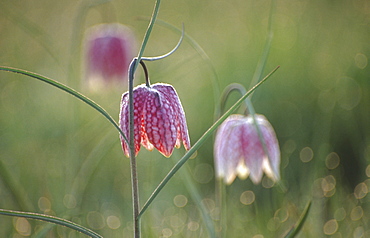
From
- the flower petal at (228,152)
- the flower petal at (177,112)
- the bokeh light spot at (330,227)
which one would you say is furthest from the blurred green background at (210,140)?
the flower petal at (177,112)

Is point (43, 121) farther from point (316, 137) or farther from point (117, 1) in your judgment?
point (117, 1)

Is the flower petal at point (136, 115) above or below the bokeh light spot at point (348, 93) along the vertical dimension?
below

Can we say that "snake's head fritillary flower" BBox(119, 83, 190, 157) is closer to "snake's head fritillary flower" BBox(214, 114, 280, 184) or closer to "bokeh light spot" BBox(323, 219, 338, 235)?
"snake's head fritillary flower" BBox(214, 114, 280, 184)

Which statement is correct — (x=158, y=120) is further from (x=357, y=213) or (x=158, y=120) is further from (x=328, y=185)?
(x=328, y=185)

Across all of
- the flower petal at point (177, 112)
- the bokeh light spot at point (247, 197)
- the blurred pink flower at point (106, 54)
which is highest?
the blurred pink flower at point (106, 54)

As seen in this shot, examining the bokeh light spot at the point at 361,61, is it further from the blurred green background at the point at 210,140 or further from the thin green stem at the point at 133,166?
the thin green stem at the point at 133,166

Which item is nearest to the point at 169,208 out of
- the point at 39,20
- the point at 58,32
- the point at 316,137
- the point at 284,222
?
the point at 284,222
